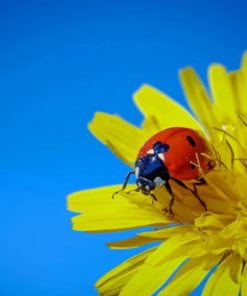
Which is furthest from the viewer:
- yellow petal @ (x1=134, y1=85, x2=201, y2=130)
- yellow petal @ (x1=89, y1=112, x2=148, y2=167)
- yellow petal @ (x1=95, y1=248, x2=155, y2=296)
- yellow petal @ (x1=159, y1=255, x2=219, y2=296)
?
yellow petal @ (x1=134, y1=85, x2=201, y2=130)

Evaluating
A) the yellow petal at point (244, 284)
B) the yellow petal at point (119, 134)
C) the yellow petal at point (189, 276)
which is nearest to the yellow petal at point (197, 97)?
the yellow petal at point (119, 134)

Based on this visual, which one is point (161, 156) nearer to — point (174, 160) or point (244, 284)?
point (174, 160)

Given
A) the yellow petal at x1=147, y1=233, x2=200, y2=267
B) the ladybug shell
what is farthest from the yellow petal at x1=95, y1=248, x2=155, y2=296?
the ladybug shell

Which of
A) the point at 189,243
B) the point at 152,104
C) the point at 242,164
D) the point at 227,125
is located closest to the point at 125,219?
the point at 189,243

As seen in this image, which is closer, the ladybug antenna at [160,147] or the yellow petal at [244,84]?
the ladybug antenna at [160,147]

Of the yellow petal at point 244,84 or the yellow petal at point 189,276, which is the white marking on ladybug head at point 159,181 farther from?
the yellow petal at point 244,84

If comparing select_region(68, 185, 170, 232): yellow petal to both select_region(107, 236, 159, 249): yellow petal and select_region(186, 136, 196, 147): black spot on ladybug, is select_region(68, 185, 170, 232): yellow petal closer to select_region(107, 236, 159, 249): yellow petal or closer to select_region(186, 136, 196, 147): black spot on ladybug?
select_region(107, 236, 159, 249): yellow petal
